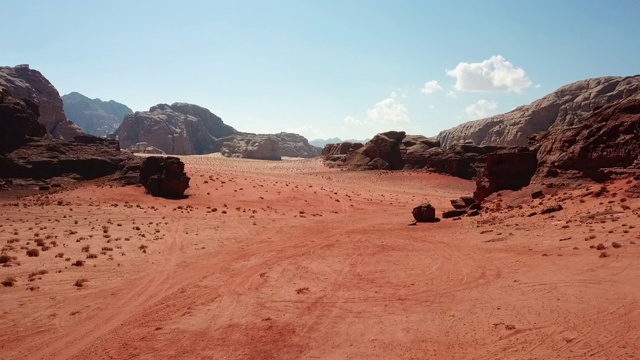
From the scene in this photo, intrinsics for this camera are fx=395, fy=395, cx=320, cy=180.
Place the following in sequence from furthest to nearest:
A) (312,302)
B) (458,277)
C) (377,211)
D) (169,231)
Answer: (377,211)
(169,231)
(458,277)
(312,302)

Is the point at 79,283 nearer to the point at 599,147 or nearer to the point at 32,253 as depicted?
the point at 32,253

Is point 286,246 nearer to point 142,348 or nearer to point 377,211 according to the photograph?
point 142,348

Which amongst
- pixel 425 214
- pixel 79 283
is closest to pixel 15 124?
pixel 79 283

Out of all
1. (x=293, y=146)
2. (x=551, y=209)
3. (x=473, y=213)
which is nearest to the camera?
(x=551, y=209)

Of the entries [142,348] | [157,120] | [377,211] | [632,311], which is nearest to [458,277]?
[632,311]

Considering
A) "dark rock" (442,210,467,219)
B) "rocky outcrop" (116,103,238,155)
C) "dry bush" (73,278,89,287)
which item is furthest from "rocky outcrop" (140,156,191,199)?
"rocky outcrop" (116,103,238,155)

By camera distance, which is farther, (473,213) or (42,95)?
(42,95)

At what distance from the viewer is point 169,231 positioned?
23.1 m

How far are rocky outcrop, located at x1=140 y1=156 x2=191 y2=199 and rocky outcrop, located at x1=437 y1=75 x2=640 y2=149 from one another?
62.0 metres

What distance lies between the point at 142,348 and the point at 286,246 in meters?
11.0

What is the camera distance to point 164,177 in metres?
37.3

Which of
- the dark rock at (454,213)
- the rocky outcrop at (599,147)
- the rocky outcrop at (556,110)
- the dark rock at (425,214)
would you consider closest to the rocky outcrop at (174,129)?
the rocky outcrop at (556,110)

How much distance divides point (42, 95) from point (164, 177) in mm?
73535

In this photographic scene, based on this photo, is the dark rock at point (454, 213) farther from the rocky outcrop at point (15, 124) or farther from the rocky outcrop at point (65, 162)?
the rocky outcrop at point (15, 124)
